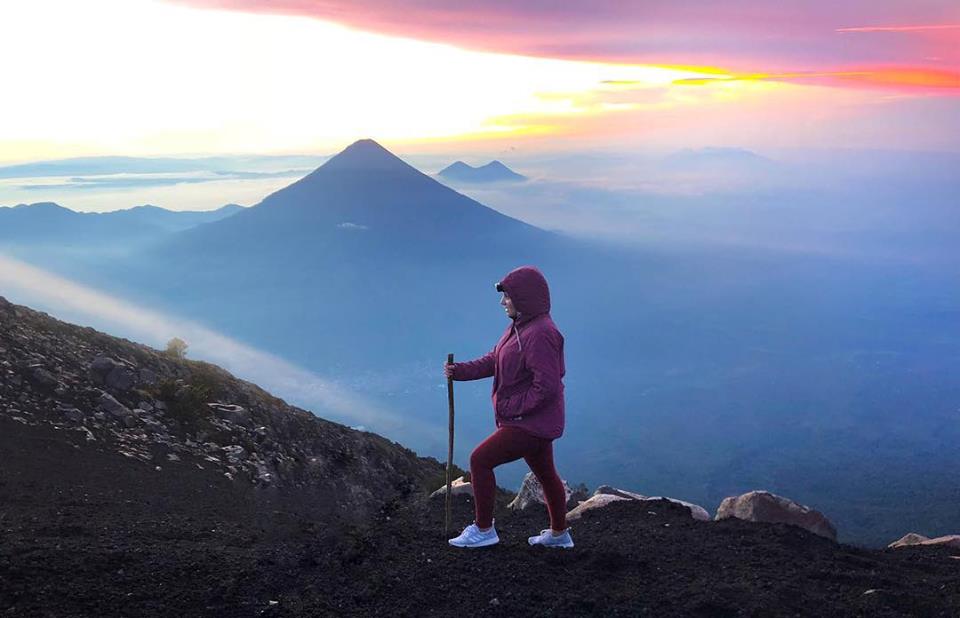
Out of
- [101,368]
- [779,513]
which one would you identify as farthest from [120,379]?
[779,513]

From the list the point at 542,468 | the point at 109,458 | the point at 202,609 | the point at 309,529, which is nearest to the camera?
the point at 202,609

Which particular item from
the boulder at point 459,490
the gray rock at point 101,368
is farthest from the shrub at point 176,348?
the boulder at point 459,490

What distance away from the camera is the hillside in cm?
643

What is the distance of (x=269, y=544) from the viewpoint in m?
7.98

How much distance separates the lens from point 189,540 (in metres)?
8.20

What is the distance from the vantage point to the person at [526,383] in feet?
23.1

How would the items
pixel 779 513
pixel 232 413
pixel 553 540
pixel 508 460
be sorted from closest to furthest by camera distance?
pixel 508 460 → pixel 553 540 → pixel 779 513 → pixel 232 413

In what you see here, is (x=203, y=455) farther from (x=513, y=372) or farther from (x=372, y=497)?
(x=513, y=372)

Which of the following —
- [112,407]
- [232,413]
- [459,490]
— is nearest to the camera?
[112,407]

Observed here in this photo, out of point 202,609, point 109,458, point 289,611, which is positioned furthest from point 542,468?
point 109,458

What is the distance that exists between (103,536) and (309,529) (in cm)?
194

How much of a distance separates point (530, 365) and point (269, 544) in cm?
315

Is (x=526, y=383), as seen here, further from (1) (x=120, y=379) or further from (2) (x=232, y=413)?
(1) (x=120, y=379)

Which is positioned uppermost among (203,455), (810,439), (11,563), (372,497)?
(11,563)
